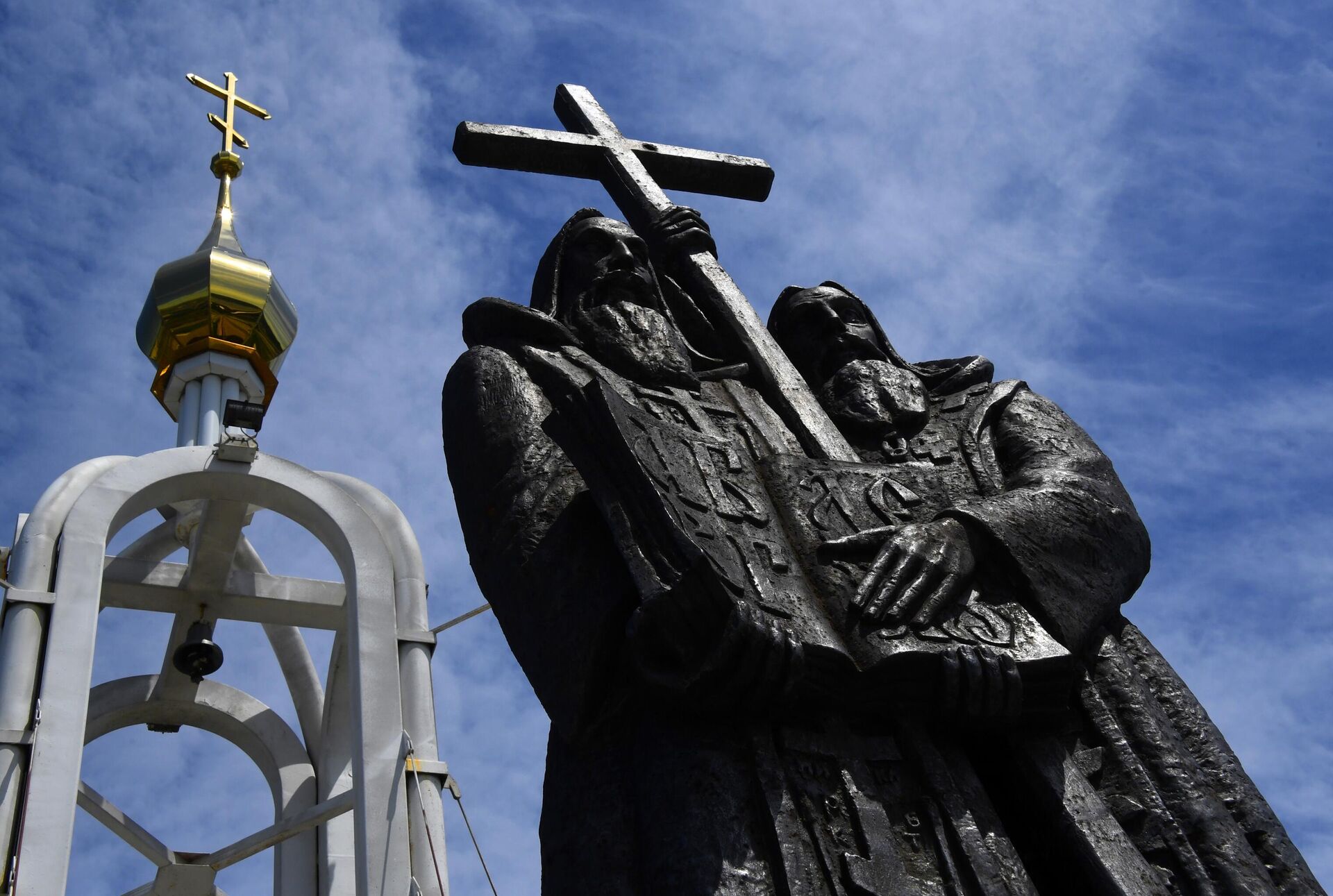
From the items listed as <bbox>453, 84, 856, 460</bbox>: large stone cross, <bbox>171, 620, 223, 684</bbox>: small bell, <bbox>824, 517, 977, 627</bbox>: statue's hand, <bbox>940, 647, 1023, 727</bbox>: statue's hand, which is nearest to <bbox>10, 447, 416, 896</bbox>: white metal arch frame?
<bbox>171, 620, 223, 684</bbox>: small bell

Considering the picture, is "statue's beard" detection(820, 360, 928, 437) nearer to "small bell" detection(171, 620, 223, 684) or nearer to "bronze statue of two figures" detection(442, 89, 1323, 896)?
"bronze statue of two figures" detection(442, 89, 1323, 896)

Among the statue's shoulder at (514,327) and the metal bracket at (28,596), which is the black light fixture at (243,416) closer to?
the metal bracket at (28,596)

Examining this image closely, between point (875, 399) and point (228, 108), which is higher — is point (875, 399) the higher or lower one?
the lower one

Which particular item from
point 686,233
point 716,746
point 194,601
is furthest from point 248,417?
point 716,746

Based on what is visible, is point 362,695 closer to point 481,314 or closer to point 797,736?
point 481,314

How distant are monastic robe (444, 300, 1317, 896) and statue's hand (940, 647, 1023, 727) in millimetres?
102

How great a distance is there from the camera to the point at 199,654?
15.3 meters

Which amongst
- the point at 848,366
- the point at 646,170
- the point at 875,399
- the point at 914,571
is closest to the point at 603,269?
the point at 848,366

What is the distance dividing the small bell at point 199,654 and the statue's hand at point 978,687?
40.3 ft

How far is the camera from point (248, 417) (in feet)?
50.0

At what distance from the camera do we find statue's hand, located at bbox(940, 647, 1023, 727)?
4.01m

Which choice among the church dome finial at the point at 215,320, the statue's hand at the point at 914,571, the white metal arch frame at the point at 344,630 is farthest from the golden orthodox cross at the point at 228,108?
the statue's hand at the point at 914,571

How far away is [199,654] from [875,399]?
11.3 metres

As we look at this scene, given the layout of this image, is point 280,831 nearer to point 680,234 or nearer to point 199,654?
point 199,654
